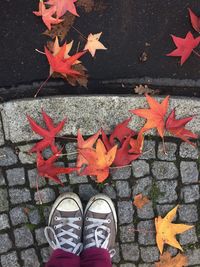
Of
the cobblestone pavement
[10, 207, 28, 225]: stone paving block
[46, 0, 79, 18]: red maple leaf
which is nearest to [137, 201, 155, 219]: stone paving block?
the cobblestone pavement

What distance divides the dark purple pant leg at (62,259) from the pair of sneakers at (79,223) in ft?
0.40

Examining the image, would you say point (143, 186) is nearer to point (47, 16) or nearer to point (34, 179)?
point (34, 179)

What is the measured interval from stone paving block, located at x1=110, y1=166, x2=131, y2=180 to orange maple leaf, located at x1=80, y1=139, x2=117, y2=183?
0.30 feet

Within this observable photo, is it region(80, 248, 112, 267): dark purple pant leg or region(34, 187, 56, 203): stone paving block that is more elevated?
region(34, 187, 56, 203): stone paving block

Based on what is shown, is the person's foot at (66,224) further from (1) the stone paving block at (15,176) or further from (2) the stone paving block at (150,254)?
(2) the stone paving block at (150,254)

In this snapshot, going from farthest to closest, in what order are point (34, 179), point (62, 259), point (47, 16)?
point (34, 179) < point (47, 16) < point (62, 259)

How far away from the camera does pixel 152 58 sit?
291 centimetres

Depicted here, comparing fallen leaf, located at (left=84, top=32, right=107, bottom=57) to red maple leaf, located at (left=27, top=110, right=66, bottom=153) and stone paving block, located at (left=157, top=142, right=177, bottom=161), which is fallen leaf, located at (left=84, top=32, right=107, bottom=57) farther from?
stone paving block, located at (left=157, top=142, right=177, bottom=161)

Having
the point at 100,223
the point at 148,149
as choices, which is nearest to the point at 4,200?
the point at 100,223

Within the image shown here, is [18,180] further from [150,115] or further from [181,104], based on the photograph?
[181,104]

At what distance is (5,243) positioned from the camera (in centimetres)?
291

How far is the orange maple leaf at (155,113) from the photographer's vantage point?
109 inches

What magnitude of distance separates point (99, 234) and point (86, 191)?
0.91 feet

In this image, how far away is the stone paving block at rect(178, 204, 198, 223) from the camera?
2959 mm
